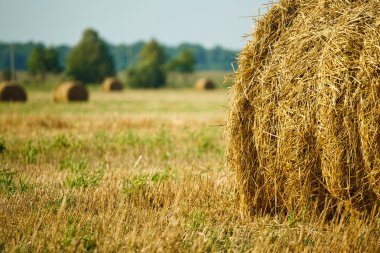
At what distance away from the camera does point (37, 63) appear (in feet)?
264

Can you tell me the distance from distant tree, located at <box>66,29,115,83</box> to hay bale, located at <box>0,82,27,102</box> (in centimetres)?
4471

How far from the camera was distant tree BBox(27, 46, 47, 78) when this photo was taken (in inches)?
3174

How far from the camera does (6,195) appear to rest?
5.65m

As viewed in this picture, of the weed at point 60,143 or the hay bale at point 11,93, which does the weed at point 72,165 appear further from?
the hay bale at point 11,93

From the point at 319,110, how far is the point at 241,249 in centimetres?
155

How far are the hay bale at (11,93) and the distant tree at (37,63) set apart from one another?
52.0 metres

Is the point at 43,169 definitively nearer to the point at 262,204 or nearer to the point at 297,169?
the point at 262,204

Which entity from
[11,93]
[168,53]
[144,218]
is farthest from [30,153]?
[168,53]

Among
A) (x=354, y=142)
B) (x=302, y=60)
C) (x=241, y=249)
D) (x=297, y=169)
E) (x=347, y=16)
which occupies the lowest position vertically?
(x=241, y=249)

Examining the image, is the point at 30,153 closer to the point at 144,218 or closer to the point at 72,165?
the point at 72,165

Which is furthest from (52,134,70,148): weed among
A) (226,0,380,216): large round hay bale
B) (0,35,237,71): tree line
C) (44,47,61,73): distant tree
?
(0,35,237,71): tree line

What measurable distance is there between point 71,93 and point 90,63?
4678 centimetres

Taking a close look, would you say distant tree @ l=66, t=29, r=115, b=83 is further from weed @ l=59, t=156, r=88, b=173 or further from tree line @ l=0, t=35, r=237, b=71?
tree line @ l=0, t=35, r=237, b=71

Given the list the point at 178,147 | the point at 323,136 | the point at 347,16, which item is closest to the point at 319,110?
the point at 323,136
